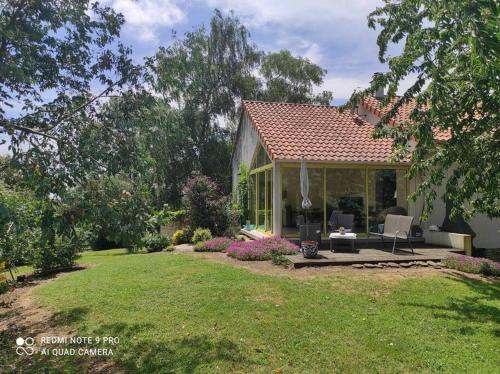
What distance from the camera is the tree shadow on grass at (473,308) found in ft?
20.1

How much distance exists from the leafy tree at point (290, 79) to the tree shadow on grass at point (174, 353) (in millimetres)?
25814

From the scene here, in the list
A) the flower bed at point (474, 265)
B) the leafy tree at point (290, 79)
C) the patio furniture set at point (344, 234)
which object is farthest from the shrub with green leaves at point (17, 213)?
the leafy tree at point (290, 79)

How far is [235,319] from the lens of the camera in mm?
6105

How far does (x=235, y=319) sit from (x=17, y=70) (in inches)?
182

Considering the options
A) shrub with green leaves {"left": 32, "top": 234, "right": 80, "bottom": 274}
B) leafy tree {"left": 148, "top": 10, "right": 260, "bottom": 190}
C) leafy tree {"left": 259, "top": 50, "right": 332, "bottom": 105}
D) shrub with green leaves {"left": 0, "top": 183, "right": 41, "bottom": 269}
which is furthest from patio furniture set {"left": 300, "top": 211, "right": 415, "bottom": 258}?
leafy tree {"left": 259, "top": 50, "right": 332, "bottom": 105}

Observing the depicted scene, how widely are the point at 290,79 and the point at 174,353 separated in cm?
2792

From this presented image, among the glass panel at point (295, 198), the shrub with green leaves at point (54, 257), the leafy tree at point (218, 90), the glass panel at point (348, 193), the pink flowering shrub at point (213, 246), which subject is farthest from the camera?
the leafy tree at point (218, 90)

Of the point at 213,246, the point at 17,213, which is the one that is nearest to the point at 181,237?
the point at 213,246

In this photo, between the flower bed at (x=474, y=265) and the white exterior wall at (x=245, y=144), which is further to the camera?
the white exterior wall at (x=245, y=144)

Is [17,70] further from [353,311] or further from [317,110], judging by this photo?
[317,110]

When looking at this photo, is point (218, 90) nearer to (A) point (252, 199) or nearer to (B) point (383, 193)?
(A) point (252, 199)

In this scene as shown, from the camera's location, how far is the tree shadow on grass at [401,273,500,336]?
612 cm

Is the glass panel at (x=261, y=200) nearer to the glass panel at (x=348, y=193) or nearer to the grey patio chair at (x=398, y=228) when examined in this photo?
the glass panel at (x=348, y=193)

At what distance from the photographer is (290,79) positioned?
30422mm
